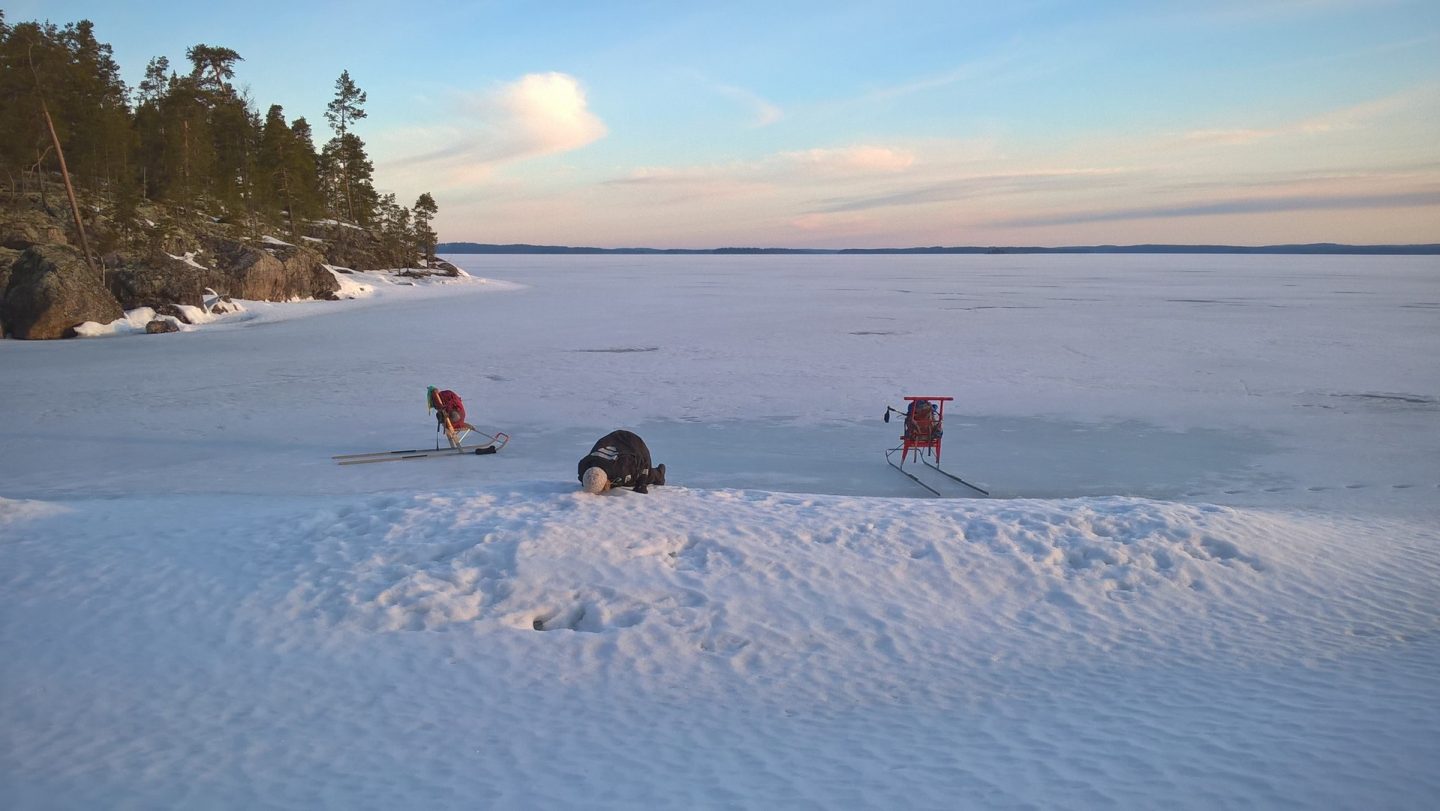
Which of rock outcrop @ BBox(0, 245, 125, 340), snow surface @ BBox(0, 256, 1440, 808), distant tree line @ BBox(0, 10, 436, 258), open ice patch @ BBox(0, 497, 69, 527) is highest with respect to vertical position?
distant tree line @ BBox(0, 10, 436, 258)

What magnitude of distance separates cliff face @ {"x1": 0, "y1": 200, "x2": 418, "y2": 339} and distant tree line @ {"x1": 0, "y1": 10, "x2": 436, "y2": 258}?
1.62m

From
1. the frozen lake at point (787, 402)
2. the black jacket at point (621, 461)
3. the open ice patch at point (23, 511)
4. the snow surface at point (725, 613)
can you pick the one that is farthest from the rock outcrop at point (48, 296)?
the black jacket at point (621, 461)

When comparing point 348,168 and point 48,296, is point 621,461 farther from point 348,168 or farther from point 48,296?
point 348,168

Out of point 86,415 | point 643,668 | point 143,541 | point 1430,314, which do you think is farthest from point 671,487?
point 1430,314

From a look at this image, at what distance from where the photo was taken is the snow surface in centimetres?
445

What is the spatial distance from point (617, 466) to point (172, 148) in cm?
5797

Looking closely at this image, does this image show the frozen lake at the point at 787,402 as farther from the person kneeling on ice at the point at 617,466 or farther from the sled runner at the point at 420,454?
the person kneeling on ice at the point at 617,466

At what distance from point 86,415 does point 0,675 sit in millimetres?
10669

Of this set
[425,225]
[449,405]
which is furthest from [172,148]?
[449,405]

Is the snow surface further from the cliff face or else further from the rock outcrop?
the cliff face

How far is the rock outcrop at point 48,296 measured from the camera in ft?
85.1

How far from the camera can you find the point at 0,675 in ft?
17.6

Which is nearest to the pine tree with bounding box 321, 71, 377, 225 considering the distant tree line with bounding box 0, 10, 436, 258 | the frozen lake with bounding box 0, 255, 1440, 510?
the distant tree line with bounding box 0, 10, 436, 258

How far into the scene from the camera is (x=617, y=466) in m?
8.78
